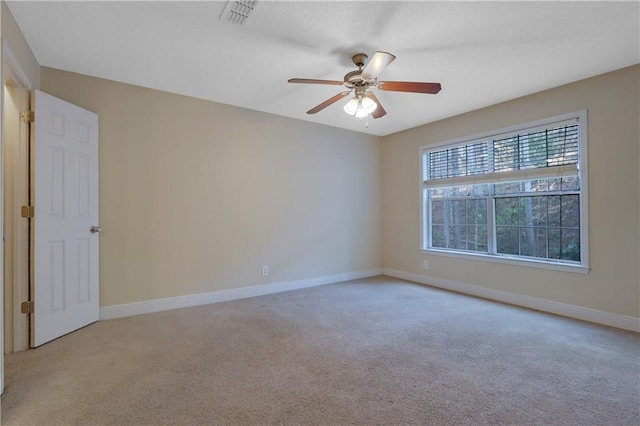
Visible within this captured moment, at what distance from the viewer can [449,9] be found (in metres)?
2.11

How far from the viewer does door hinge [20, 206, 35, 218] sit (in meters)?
2.50

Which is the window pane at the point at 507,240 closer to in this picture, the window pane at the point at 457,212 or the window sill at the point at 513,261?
the window sill at the point at 513,261

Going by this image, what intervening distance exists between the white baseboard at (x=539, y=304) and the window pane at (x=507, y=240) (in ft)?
1.78

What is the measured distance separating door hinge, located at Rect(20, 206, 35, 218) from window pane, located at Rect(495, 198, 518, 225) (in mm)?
5003

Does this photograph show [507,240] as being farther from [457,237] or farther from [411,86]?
[411,86]

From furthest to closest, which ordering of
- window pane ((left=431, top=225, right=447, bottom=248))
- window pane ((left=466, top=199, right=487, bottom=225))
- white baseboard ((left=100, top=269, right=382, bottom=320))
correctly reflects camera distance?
1. window pane ((left=431, top=225, right=447, bottom=248))
2. window pane ((left=466, top=199, right=487, bottom=225))
3. white baseboard ((left=100, top=269, right=382, bottom=320))

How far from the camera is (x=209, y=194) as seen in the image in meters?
3.82

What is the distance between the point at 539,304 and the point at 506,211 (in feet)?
3.85

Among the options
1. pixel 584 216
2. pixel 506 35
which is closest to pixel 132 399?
pixel 506 35

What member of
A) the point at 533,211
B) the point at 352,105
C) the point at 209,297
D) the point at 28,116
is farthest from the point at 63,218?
the point at 533,211

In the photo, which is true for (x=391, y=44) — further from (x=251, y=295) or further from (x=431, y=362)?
(x=251, y=295)

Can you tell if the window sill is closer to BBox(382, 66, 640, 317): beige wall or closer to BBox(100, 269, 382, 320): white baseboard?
BBox(382, 66, 640, 317): beige wall

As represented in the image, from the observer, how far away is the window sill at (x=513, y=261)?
329 cm

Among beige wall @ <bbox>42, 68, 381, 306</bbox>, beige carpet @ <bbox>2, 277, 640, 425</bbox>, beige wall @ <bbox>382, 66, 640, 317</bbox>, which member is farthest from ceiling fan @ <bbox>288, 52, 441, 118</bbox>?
beige carpet @ <bbox>2, 277, 640, 425</bbox>
